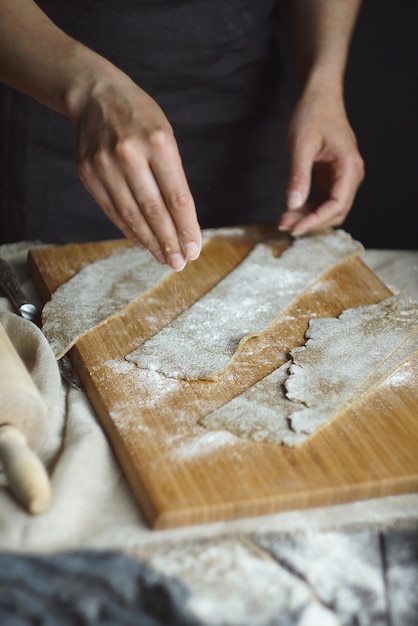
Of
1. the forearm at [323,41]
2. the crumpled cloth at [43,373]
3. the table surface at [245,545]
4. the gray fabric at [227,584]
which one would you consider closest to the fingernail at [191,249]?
the crumpled cloth at [43,373]

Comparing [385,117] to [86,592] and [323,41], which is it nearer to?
[323,41]

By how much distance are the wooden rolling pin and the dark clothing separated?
713 millimetres

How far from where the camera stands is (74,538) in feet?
2.77

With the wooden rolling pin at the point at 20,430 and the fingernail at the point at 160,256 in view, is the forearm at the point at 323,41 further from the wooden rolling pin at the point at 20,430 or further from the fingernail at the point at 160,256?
the wooden rolling pin at the point at 20,430

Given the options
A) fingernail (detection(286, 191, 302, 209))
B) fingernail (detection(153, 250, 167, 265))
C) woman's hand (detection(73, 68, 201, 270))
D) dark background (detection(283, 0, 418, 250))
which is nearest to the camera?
woman's hand (detection(73, 68, 201, 270))

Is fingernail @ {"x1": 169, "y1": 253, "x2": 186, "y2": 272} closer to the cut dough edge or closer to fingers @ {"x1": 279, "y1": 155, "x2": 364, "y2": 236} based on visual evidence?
the cut dough edge

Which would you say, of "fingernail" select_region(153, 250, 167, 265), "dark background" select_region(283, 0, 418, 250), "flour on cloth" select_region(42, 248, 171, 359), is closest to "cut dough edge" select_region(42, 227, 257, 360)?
"flour on cloth" select_region(42, 248, 171, 359)

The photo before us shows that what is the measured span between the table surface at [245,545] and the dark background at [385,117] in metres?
1.38

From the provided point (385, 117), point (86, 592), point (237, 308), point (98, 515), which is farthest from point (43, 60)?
point (385, 117)

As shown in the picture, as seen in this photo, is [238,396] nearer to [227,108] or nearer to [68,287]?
[68,287]

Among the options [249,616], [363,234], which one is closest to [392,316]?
[249,616]

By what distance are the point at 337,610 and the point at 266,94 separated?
1288mm

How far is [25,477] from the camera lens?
844 mm

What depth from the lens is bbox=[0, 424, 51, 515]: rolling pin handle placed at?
843mm
